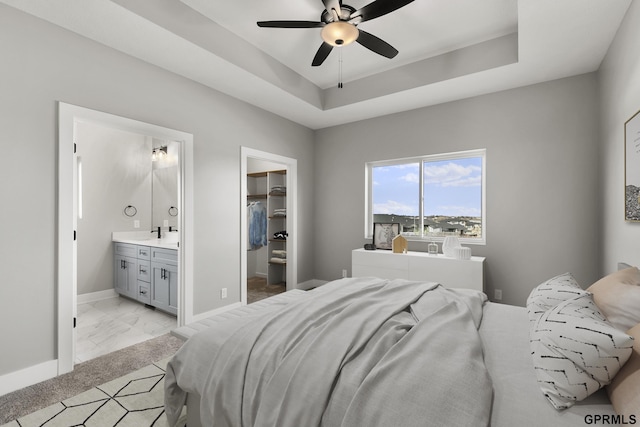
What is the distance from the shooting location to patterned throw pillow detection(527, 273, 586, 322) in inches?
60.0

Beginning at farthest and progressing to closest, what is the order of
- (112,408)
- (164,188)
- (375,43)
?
(164,188), (375,43), (112,408)

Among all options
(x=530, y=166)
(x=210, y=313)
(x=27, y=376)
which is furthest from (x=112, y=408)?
(x=530, y=166)

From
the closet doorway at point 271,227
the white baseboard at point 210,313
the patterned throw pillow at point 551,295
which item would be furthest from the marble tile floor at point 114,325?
the patterned throw pillow at point 551,295

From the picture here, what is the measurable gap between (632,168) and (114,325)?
4860 millimetres

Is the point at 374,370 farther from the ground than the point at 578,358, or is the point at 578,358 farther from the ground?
the point at 578,358

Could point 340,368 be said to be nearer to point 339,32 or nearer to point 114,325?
point 339,32

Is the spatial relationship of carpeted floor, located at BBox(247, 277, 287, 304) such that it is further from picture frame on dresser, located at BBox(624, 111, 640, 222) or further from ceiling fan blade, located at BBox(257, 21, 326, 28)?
picture frame on dresser, located at BBox(624, 111, 640, 222)

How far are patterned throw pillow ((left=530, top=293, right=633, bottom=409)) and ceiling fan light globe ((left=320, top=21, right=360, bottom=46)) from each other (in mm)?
2216

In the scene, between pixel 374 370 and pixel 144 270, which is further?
pixel 144 270

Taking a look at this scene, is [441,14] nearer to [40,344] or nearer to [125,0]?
[125,0]

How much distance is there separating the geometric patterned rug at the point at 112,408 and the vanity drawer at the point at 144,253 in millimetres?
1869

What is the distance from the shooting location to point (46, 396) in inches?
80.2

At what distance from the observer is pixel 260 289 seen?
492 cm

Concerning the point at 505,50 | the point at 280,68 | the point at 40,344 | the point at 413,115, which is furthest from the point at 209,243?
the point at 505,50
